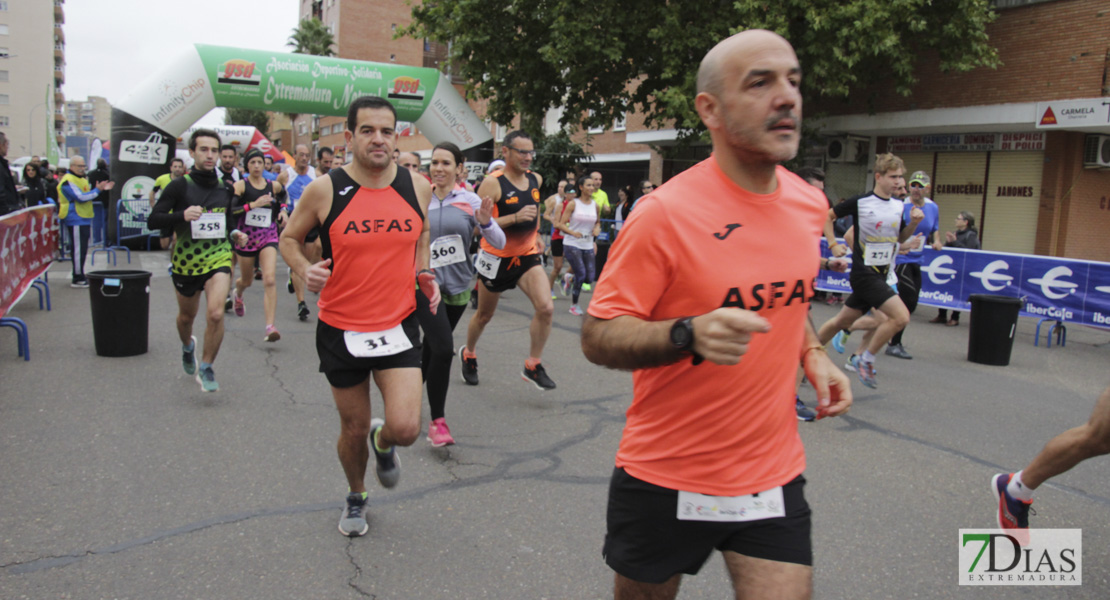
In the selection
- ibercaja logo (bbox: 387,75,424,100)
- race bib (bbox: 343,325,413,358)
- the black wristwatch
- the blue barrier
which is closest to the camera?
the black wristwatch

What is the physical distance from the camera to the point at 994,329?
8797 millimetres

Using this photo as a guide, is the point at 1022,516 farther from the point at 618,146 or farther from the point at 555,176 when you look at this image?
the point at 618,146

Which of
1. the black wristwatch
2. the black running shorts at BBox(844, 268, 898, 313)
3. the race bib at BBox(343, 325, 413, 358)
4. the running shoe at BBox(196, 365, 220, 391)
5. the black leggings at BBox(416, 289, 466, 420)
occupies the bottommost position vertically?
the running shoe at BBox(196, 365, 220, 391)

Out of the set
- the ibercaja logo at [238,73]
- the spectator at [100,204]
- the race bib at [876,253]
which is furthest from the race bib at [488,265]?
the spectator at [100,204]

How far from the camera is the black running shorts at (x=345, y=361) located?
12.3 feet

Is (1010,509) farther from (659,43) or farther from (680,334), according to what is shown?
(659,43)

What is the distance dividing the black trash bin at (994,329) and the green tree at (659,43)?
7.85 metres

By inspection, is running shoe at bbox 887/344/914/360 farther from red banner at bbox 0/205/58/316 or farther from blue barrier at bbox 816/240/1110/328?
red banner at bbox 0/205/58/316

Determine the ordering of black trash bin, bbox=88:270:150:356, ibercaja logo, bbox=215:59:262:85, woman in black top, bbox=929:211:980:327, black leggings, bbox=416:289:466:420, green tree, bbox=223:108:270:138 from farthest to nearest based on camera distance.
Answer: green tree, bbox=223:108:270:138 < ibercaja logo, bbox=215:59:262:85 < woman in black top, bbox=929:211:980:327 < black trash bin, bbox=88:270:150:356 < black leggings, bbox=416:289:466:420

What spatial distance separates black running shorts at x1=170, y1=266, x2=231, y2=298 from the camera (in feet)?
20.7

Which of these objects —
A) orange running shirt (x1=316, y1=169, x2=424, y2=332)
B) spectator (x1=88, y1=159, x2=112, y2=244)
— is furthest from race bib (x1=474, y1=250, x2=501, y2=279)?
spectator (x1=88, y1=159, x2=112, y2=244)

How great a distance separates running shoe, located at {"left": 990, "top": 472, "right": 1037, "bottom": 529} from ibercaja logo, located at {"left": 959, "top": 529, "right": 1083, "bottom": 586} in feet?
0.29

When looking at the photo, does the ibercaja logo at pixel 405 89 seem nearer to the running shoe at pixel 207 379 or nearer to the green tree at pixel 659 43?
the green tree at pixel 659 43

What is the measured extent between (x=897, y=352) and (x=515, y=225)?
5.05 metres
